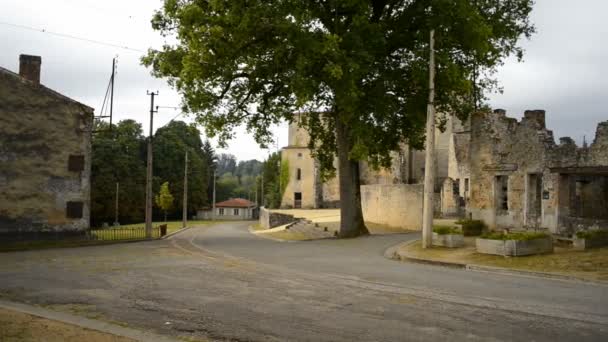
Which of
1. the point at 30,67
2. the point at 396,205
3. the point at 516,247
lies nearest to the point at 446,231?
the point at 516,247

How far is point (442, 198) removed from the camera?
149 feet

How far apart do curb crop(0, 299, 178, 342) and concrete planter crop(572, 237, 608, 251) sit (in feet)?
44.2

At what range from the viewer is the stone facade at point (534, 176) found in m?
19.5

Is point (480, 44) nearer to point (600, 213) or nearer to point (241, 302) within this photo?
point (600, 213)

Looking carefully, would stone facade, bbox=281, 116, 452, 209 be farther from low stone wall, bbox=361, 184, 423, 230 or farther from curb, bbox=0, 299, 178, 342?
curb, bbox=0, 299, 178, 342

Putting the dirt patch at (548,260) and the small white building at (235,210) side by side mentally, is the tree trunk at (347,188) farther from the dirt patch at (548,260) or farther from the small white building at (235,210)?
the small white building at (235,210)

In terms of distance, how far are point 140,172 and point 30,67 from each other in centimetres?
4312

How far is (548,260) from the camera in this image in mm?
14406

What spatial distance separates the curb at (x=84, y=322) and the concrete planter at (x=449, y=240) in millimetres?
13276

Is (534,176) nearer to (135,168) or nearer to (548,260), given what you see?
(548,260)

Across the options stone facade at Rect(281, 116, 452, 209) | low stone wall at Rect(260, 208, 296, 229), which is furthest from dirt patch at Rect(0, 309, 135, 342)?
stone facade at Rect(281, 116, 452, 209)

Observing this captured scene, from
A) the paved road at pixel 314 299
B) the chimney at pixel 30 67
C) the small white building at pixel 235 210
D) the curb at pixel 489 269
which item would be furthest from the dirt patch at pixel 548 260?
the small white building at pixel 235 210

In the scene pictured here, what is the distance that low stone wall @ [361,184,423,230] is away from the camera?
2927 cm

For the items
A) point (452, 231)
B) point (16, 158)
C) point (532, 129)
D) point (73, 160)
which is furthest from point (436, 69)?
point (16, 158)
